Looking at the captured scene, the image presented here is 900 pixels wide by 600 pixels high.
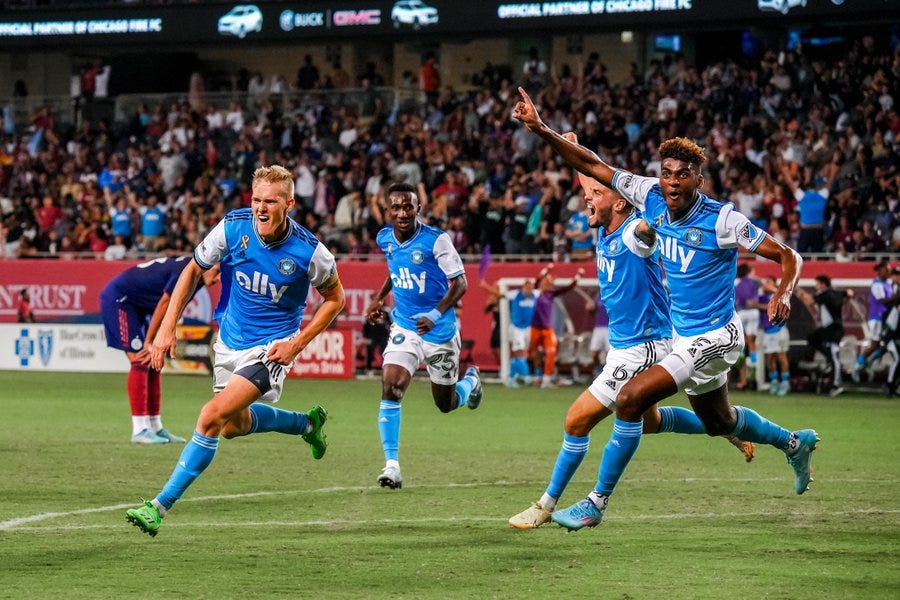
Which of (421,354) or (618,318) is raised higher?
(618,318)

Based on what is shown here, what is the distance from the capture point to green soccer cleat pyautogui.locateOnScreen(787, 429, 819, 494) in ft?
33.9

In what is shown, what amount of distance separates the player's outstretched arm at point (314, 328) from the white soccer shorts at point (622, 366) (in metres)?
1.80

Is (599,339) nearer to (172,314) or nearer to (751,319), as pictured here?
(751,319)

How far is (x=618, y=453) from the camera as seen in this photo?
9.25m

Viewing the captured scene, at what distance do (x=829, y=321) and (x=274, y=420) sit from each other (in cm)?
1443

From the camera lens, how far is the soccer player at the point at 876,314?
22750 mm

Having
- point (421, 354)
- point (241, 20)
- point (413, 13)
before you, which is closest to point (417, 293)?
point (421, 354)

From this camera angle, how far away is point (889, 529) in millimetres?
9461

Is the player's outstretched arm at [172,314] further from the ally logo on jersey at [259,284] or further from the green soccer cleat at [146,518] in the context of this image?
the green soccer cleat at [146,518]

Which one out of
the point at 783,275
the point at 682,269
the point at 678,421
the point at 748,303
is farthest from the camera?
the point at 748,303

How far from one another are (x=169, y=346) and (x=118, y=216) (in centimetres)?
2338

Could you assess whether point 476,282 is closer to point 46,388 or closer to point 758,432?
point 46,388

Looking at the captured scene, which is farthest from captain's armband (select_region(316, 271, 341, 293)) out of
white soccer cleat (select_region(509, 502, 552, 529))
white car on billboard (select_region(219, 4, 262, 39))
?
white car on billboard (select_region(219, 4, 262, 39))

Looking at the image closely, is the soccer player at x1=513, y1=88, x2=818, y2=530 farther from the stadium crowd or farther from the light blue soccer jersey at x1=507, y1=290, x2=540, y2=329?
the stadium crowd
